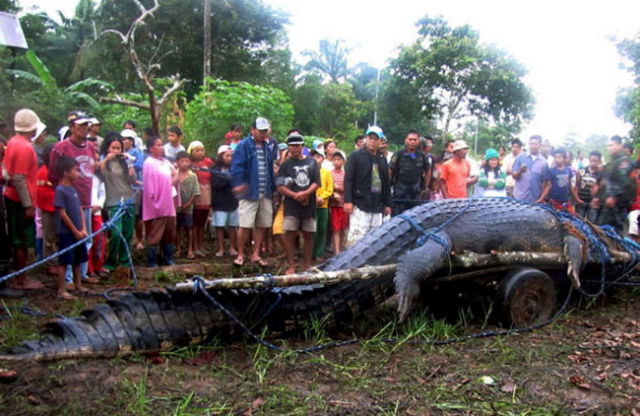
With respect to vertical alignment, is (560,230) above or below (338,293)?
above

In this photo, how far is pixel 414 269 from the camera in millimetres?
3545

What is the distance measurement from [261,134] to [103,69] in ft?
64.9

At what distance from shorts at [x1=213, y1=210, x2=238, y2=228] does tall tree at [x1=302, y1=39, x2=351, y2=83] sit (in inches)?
1390

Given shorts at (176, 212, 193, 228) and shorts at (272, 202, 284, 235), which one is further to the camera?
shorts at (272, 202, 284, 235)

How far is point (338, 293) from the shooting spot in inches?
140

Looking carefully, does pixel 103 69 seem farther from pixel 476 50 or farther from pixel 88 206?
pixel 88 206

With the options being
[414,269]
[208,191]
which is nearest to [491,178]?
[208,191]

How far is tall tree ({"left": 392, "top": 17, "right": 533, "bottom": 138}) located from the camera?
892 inches

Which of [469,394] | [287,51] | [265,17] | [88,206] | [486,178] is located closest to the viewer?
[469,394]

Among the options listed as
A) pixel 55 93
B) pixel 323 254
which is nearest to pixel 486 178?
pixel 323 254

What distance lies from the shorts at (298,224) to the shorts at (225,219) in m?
1.17

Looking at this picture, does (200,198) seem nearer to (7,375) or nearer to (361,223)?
(361,223)

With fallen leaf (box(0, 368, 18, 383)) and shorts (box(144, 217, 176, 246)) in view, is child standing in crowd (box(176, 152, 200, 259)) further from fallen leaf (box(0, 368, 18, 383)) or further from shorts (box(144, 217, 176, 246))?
fallen leaf (box(0, 368, 18, 383))

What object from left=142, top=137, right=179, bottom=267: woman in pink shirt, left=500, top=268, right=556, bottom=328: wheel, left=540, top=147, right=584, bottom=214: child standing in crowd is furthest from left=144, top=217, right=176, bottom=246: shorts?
left=540, top=147, right=584, bottom=214: child standing in crowd
